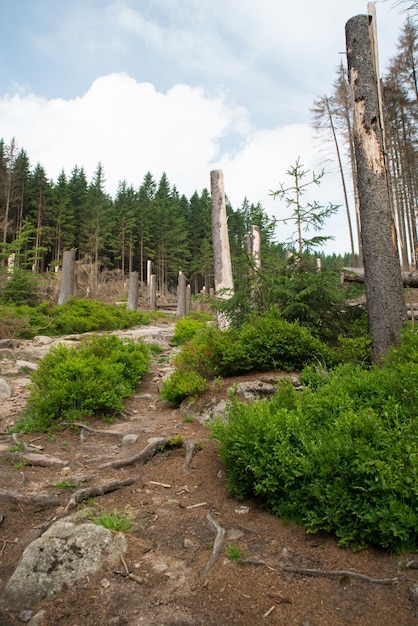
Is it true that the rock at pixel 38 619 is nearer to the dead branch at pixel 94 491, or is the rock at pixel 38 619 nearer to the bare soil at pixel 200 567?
the bare soil at pixel 200 567

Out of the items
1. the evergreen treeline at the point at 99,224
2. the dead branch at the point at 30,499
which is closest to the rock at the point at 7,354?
the dead branch at the point at 30,499

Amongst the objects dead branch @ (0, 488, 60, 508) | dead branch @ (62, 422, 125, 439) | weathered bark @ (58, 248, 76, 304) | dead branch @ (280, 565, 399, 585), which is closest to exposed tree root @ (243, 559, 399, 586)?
dead branch @ (280, 565, 399, 585)

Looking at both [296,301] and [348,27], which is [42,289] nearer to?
[296,301]

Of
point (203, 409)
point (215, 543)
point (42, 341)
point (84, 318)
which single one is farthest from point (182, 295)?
point (215, 543)

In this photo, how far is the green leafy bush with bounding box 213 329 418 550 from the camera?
2.57 m

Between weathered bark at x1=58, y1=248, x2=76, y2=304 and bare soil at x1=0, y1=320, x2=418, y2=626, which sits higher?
weathered bark at x1=58, y1=248, x2=76, y2=304

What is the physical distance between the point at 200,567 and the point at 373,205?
5833 millimetres

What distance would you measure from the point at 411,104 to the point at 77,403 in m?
20.5

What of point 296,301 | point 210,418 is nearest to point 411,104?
point 296,301

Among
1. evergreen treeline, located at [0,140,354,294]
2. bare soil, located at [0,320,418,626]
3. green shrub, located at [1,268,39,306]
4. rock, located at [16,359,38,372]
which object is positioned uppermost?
evergreen treeline, located at [0,140,354,294]

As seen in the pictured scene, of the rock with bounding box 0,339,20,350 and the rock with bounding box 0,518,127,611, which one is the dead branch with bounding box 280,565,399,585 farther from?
the rock with bounding box 0,339,20,350

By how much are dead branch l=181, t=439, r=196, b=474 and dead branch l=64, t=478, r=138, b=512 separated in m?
0.55

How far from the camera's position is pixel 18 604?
2297 millimetres

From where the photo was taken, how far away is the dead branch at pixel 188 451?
13.9 feet
